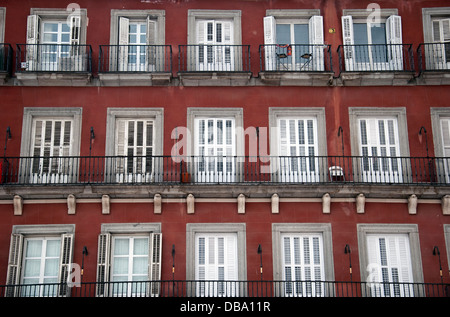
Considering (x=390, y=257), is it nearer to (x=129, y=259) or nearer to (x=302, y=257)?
(x=302, y=257)

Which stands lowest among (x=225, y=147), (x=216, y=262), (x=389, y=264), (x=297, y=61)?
(x=389, y=264)

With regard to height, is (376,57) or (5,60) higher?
(376,57)

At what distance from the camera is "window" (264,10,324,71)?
862 inches

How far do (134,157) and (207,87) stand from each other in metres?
3.11

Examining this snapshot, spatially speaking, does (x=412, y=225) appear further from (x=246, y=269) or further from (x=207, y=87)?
(x=207, y=87)

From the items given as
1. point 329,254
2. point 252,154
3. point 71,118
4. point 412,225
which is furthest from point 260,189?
point 71,118

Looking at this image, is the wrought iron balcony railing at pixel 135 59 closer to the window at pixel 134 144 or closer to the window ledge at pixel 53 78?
the window ledge at pixel 53 78

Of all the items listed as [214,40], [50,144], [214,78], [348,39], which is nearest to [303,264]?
[214,78]

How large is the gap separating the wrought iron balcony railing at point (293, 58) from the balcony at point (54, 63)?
5480 mm

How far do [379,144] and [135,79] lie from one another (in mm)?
7696

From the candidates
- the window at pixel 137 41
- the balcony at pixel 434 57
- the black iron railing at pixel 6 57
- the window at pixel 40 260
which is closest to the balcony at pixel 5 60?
the black iron railing at pixel 6 57

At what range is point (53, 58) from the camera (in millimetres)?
21828

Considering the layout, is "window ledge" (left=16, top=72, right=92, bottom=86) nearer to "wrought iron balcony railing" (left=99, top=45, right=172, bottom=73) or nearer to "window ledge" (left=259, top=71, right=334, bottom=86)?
"wrought iron balcony railing" (left=99, top=45, right=172, bottom=73)

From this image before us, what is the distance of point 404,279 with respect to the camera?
784 inches
